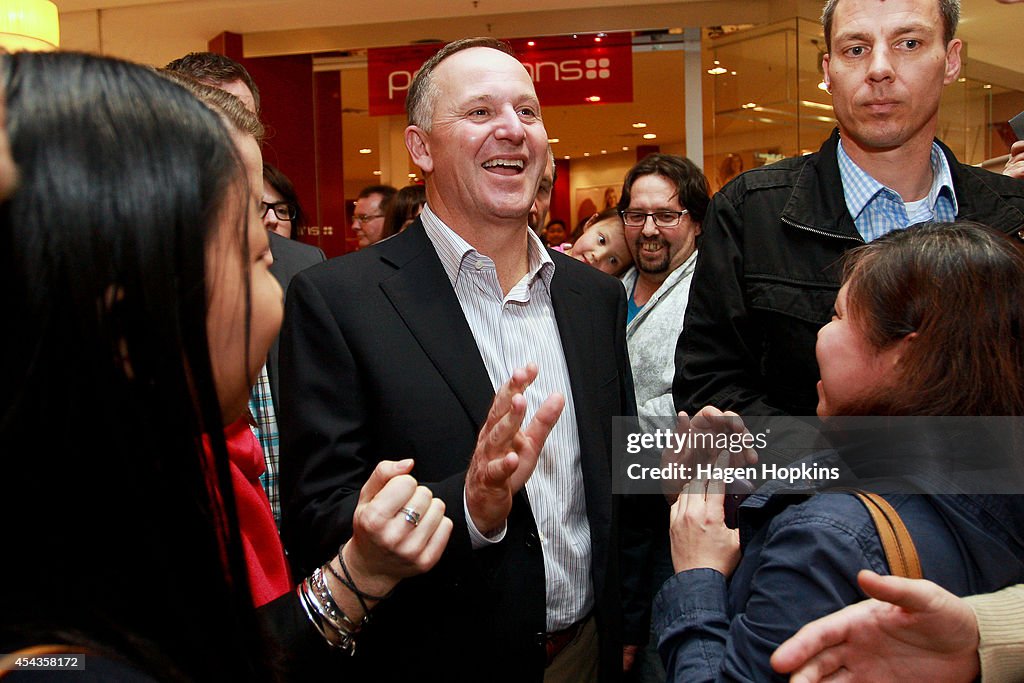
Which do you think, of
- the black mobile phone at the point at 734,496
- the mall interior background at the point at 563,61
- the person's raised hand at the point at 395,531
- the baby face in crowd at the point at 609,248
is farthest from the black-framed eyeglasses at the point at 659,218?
the mall interior background at the point at 563,61

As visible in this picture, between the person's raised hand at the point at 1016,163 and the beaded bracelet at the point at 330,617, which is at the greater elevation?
the person's raised hand at the point at 1016,163

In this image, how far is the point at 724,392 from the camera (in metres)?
1.82

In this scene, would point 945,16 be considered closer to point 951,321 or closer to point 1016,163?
point 1016,163

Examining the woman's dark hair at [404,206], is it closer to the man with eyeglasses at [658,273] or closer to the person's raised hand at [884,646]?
the man with eyeglasses at [658,273]

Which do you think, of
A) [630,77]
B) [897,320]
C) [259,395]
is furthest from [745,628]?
[630,77]

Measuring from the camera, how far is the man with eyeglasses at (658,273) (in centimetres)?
264

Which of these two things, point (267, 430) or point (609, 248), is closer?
point (267, 430)

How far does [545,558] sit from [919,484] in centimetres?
83

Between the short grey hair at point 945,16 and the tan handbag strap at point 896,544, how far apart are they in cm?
129

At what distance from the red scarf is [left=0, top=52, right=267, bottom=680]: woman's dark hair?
0.73 metres

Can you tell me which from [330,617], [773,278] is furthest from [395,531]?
[773,278]

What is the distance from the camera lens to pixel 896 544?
107 cm

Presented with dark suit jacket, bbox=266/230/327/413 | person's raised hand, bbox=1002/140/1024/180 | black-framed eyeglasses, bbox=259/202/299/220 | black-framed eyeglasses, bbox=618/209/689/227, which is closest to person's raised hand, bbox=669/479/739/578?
person's raised hand, bbox=1002/140/1024/180

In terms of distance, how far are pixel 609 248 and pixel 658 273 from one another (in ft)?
1.24
